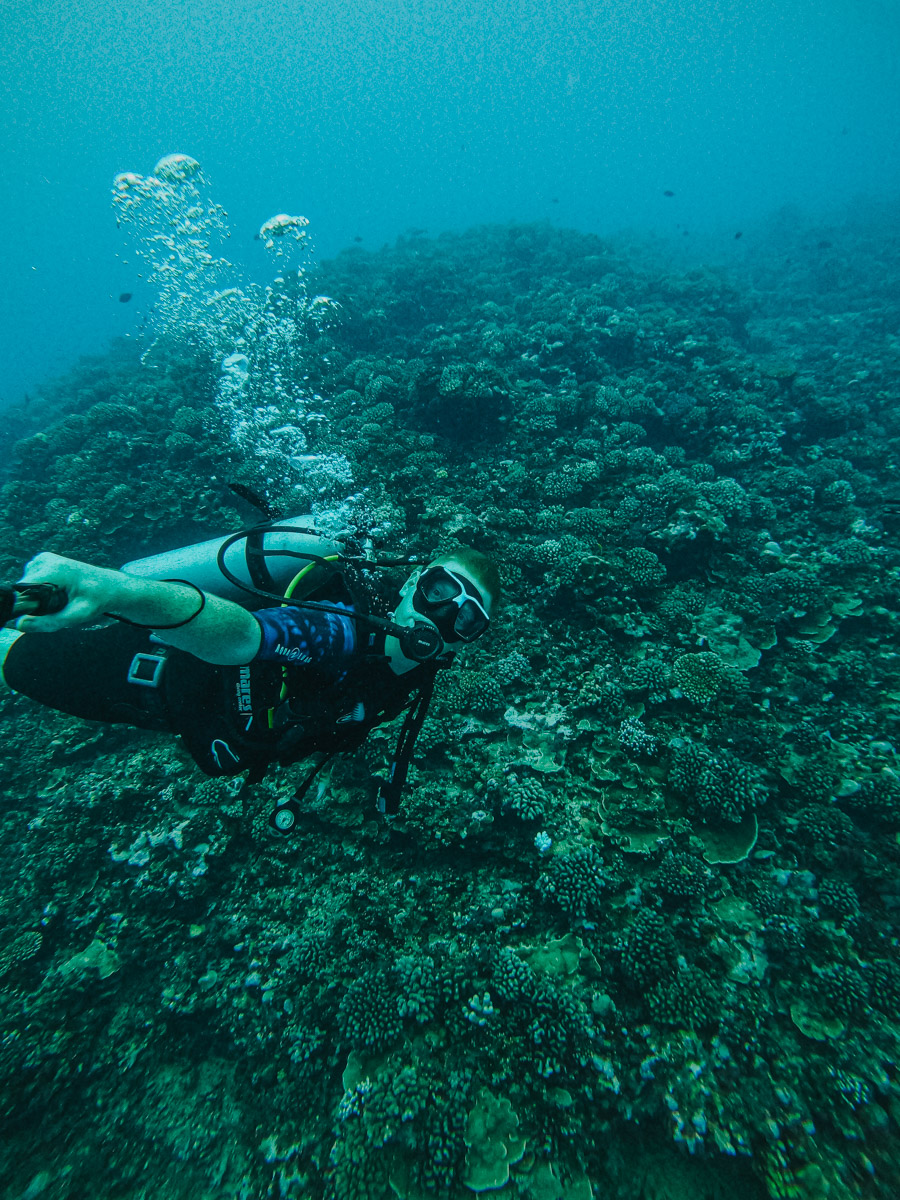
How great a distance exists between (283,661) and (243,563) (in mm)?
790

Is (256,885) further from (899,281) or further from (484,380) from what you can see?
(899,281)

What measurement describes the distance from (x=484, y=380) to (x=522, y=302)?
8765 millimetres

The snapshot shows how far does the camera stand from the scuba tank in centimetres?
258

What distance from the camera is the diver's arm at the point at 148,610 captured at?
4.88 ft

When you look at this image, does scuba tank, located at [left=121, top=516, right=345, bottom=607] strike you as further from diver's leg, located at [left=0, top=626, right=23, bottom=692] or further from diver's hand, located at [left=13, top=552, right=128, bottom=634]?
diver's hand, located at [left=13, top=552, right=128, bottom=634]

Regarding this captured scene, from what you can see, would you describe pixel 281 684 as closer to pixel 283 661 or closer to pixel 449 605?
pixel 283 661

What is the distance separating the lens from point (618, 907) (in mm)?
3643

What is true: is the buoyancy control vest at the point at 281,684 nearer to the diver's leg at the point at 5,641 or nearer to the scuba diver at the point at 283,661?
the scuba diver at the point at 283,661

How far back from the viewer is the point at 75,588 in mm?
1499

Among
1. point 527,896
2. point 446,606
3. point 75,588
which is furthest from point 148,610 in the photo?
point 527,896

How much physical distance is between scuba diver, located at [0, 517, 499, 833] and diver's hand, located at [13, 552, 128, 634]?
67cm

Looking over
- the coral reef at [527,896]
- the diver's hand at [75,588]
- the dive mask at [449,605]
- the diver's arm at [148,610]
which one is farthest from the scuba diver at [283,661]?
the coral reef at [527,896]

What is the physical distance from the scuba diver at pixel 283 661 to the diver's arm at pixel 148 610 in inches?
10.1

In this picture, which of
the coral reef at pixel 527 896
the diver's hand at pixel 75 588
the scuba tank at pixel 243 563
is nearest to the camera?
the diver's hand at pixel 75 588
